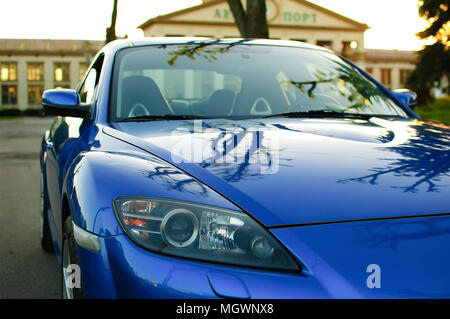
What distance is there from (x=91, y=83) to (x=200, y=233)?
7.11ft

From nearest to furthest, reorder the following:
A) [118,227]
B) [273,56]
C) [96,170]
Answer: [118,227] < [96,170] < [273,56]

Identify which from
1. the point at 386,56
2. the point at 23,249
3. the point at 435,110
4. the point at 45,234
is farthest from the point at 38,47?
the point at 45,234

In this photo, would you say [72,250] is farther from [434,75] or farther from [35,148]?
[434,75]

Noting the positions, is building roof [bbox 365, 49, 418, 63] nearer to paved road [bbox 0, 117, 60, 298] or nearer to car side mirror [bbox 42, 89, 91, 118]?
paved road [bbox 0, 117, 60, 298]

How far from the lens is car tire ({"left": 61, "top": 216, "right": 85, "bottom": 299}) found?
1961 millimetres

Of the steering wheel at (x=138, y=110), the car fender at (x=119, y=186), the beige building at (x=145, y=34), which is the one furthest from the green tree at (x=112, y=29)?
the beige building at (x=145, y=34)

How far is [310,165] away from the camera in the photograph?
195 cm

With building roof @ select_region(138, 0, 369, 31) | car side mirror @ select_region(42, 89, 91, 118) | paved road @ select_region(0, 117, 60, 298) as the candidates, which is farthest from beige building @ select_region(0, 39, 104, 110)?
car side mirror @ select_region(42, 89, 91, 118)

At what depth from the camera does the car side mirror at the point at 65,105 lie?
294 cm

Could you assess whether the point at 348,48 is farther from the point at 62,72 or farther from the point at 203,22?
the point at 62,72

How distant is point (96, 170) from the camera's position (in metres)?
2.03
